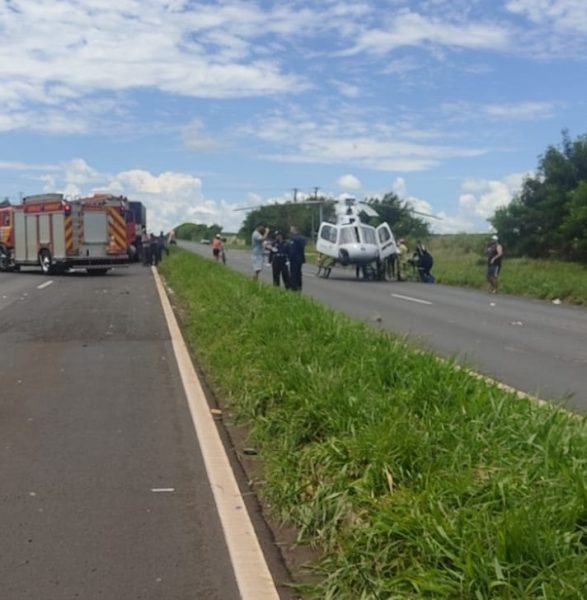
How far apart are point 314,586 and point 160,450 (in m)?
2.99

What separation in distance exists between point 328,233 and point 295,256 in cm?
1589

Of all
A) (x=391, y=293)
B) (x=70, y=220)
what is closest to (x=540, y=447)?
(x=391, y=293)

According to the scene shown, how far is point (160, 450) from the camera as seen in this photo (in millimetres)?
7320

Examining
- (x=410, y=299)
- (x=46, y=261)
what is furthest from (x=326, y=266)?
(x=410, y=299)

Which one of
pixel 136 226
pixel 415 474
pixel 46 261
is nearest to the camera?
pixel 415 474

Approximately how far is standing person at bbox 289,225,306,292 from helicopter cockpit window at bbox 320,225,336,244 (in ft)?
47.2

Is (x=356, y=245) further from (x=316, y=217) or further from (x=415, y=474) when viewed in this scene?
(x=316, y=217)

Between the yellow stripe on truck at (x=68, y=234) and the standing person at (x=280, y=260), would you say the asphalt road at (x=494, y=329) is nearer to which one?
the standing person at (x=280, y=260)

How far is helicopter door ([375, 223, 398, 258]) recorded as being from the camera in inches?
1439

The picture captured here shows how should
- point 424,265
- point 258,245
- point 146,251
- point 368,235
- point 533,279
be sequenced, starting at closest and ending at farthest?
point 258,245
point 533,279
point 424,265
point 368,235
point 146,251

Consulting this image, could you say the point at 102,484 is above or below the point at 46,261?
below

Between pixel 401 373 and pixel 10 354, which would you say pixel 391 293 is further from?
pixel 401 373

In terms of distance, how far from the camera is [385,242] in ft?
121

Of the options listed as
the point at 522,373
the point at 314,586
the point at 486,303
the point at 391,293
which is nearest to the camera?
the point at 314,586
